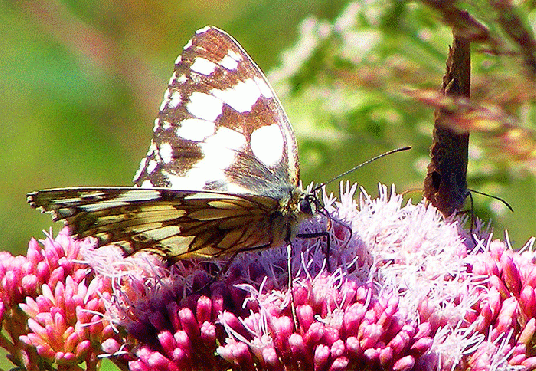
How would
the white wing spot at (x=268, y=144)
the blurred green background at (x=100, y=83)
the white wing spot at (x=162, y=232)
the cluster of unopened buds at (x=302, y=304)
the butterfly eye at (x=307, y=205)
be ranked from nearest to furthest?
1. the cluster of unopened buds at (x=302, y=304)
2. the white wing spot at (x=162, y=232)
3. the butterfly eye at (x=307, y=205)
4. the white wing spot at (x=268, y=144)
5. the blurred green background at (x=100, y=83)

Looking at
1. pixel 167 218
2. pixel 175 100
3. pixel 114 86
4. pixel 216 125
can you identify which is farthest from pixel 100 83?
pixel 167 218

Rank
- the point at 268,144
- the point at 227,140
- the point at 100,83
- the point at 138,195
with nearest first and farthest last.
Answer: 1. the point at 138,195
2. the point at 268,144
3. the point at 227,140
4. the point at 100,83

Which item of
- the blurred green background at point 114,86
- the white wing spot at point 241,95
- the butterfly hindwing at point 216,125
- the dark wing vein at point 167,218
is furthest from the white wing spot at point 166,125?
the blurred green background at point 114,86

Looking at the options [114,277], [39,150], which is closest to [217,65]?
[114,277]

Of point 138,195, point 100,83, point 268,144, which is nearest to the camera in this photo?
point 138,195

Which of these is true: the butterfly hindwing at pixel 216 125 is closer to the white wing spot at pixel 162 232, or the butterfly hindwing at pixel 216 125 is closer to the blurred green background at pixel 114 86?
the white wing spot at pixel 162 232

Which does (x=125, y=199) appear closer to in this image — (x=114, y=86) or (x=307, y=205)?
(x=307, y=205)

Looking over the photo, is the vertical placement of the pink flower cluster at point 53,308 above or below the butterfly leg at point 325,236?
below

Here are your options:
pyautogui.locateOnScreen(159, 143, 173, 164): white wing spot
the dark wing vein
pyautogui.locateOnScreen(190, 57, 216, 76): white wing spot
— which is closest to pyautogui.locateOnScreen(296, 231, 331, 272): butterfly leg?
the dark wing vein
